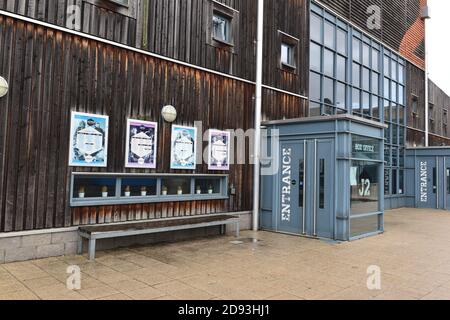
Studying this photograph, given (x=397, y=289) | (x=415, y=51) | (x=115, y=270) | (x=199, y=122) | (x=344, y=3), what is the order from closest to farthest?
(x=397, y=289), (x=115, y=270), (x=199, y=122), (x=344, y=3), (x=415, y=51)

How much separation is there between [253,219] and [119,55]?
5.30m

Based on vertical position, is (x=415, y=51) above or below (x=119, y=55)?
above

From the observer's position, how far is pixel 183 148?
8.46 meters

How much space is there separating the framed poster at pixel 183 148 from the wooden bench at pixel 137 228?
1224 millimetres

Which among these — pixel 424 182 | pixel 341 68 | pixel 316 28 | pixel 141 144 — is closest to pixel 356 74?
pixel 341 68

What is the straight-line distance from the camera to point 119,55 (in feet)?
24.1

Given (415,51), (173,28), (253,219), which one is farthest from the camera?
(415,51)

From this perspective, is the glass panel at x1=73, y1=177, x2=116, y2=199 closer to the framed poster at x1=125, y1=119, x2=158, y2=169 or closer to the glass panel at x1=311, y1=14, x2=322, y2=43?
the framed poster at x1=125, y1=119, x2=158, y2=169

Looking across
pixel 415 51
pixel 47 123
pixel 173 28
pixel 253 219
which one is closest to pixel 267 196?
pixel 253 219

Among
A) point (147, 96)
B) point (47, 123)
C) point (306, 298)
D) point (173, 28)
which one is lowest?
point (306, 298)

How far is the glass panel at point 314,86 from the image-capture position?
41.4 feet

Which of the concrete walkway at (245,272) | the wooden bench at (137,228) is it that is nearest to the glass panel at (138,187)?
the wooden bench at (137,228)

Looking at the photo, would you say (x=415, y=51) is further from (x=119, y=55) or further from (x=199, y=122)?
(x=119, y=55)

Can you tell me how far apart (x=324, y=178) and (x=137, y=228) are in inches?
177
